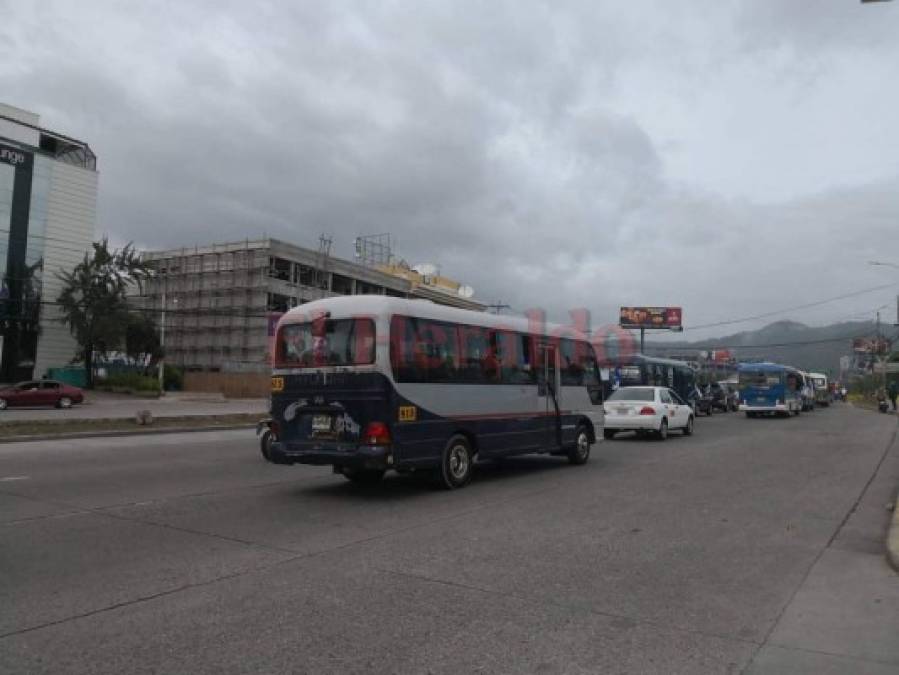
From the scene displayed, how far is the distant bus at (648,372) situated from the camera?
115 feet

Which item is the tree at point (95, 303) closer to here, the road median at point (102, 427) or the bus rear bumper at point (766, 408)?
the road median at point (102, 427)

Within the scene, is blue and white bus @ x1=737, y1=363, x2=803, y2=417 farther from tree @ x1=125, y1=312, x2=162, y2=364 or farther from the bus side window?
tree @ x1=125, y1=312, x2=162, y2=364

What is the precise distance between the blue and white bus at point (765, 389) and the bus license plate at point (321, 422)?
3303 centimetres

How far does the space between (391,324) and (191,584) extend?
207 inches

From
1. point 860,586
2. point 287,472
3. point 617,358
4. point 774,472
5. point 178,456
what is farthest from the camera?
point 617,358

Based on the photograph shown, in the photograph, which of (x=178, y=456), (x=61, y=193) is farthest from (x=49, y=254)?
(x=178, y=456)

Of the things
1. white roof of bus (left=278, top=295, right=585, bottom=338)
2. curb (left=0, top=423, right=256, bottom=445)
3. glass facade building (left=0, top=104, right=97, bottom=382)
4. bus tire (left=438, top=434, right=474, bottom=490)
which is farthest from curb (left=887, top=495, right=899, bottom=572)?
glass facade building (left=0, top=104, right=97, bottom=382)

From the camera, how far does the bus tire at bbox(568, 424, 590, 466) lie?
15545 millimetres

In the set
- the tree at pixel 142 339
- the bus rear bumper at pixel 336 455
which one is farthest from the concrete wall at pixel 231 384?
the bus rear bumper at pixel 336 455

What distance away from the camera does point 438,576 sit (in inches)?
259

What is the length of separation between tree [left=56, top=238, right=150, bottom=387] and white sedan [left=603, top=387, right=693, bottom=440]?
139 ft

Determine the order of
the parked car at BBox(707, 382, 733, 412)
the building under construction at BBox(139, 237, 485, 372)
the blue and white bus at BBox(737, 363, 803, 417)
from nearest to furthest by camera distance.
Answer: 1. the blue and white bus at BBox(737, 363, 803, 417)
2. the parked car at BBox(707, 382, 733, 412)
3. the building under construction at BBox(139, 237, 485, 372)

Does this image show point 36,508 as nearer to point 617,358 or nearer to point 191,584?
point 191,584

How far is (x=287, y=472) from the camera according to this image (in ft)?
45.4
